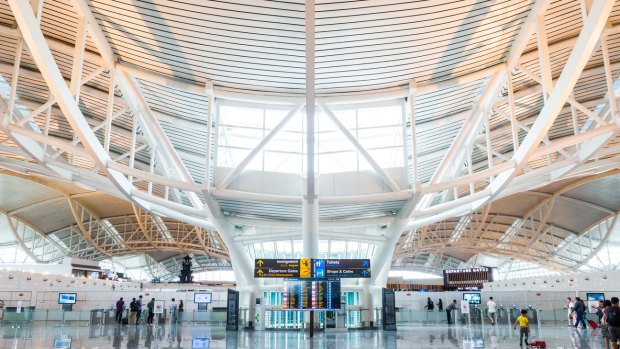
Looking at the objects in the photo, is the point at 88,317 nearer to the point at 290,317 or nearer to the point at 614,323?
the point at 290,317

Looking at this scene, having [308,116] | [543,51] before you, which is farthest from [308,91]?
[543,51]

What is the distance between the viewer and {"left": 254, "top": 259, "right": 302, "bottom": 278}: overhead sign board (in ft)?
72.2

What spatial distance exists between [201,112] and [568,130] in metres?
20.1

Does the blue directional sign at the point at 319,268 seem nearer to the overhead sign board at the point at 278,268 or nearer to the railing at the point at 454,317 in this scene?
the overhead sign board at the point at 278,268

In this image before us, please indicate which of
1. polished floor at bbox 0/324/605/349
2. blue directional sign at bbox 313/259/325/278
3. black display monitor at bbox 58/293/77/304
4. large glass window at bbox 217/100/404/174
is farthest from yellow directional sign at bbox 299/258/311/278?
black display monitor at bbox 58/293/77/304

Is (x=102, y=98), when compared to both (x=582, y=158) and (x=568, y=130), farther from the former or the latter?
(x=568, y=130)

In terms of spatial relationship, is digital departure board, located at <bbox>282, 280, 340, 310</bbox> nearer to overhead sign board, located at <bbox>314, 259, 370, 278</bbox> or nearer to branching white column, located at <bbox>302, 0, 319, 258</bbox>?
overhead sign board, located at <bbox>314, 259, 370, 278</bbox>

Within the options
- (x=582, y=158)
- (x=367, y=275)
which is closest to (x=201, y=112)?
(x=367, y=275)

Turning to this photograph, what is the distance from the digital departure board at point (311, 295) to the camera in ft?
69.3

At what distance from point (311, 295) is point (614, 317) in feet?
38.8

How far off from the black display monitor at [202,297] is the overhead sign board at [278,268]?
1890cm

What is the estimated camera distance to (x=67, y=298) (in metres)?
36.7

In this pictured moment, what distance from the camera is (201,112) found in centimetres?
2119

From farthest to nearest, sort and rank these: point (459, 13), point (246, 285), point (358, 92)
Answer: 1. point (246, 285)
2. point (358, 92)
3. point (459, 13)
